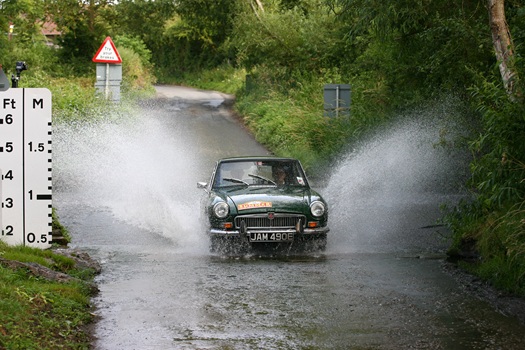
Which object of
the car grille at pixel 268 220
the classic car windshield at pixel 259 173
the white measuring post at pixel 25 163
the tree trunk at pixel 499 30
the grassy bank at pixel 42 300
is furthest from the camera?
the classic car windshield at pixel 259 173

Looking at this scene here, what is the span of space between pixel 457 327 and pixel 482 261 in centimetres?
335

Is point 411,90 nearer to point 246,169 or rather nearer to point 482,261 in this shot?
point 246,169

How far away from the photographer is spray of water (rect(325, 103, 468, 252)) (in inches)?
642

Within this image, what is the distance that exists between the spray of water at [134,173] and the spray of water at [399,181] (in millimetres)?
3049

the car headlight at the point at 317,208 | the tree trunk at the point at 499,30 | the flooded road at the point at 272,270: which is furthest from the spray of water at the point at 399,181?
the tree trunk at the point at 499,30

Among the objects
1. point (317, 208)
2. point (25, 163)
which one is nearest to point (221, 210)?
point (317, 208)

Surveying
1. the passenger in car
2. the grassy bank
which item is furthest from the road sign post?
the grassy bank

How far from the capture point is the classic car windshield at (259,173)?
14820 millimetres

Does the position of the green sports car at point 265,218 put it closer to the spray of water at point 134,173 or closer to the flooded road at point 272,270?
the flooded road at point 272,270

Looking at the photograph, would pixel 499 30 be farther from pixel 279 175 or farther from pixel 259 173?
pixel 259 173

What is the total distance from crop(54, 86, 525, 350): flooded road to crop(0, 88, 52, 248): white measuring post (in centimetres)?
118

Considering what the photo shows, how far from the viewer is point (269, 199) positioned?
13609 millimetres

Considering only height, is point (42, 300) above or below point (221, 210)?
below

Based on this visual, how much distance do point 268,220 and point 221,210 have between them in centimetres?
71
